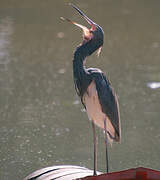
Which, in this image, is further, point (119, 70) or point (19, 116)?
point (119, 70)

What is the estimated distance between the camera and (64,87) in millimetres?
6867

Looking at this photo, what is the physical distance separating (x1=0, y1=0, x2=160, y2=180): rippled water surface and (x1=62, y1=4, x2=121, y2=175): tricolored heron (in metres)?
1.12

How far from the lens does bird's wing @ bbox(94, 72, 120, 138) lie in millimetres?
3611

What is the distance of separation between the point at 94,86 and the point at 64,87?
3261 millimetres

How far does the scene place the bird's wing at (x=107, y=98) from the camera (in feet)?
11.8

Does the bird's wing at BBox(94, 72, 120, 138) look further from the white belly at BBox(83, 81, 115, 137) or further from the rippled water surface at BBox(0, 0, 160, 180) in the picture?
the rippled water surface at BBox(0, 0, 160, 180)

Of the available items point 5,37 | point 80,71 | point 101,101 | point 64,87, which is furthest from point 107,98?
point 5,37

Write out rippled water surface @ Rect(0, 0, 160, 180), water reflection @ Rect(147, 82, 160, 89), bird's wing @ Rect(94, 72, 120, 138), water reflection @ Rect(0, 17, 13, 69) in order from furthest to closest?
1. water reflection @ Rect(0, 17, 13, 69)
2. water reflection @ Rect(147, 82, 160, 89)
3. rippled water surface @ Rect(0, 0, 160, 180)
4. bird's wing @ Rect(94, 72, 120, 138)

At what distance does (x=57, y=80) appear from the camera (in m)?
7.12

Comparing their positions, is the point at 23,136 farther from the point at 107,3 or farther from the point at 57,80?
the point at 107,3

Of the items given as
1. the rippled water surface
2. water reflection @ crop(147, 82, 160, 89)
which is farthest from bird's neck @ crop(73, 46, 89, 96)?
water reflection @ crop(147, 82, 160, 89)

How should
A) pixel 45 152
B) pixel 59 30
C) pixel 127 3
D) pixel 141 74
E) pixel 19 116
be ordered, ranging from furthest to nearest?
1. pixel 127 3
2. pixel 59 30
3. pixel 141 74
4. pixel 19 116
5. pixel 45 152

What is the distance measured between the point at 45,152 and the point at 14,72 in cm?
254

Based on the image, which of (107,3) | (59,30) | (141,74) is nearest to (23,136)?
(141,74)
